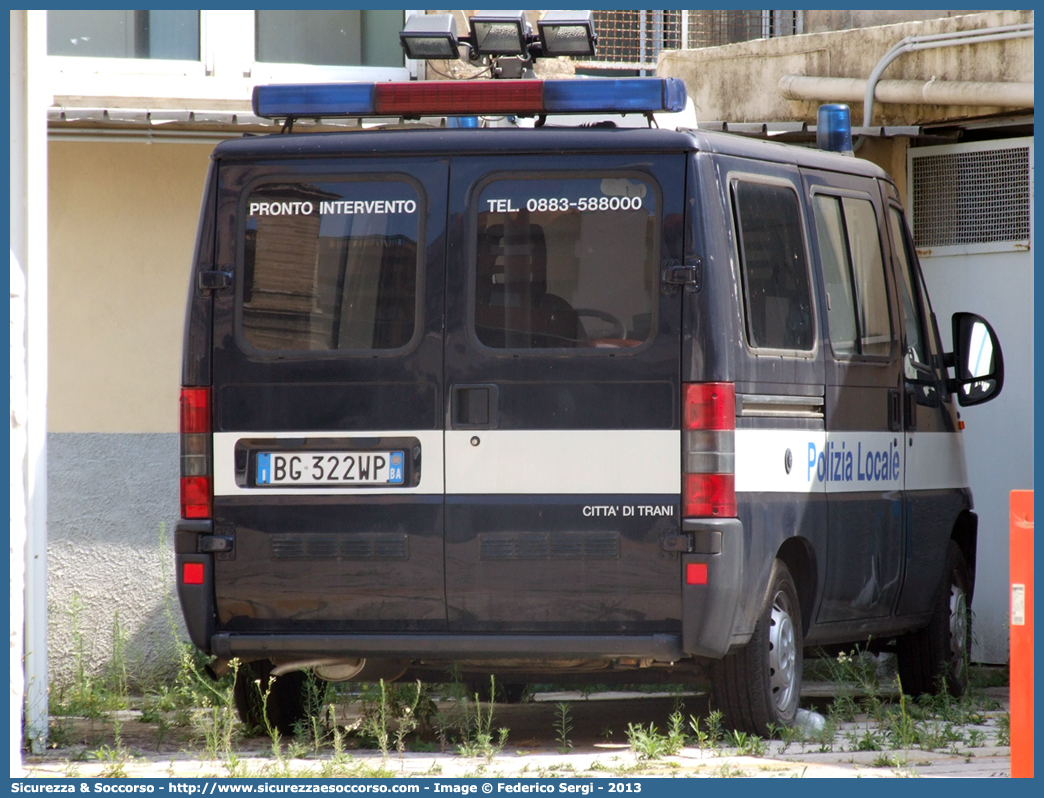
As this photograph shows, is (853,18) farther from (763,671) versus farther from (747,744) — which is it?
(747,744)

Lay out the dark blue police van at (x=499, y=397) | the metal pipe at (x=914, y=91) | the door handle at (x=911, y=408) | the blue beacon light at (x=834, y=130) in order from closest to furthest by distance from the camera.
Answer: the dark blue police van at (x=499, y=397) < the door handle at (x=911, y=408) < the blue beacon light at (x=834, y=130) < the metal pipe at (x=914, y=91)

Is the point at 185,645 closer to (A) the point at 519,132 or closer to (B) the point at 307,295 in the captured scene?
(B) the point at 307,295

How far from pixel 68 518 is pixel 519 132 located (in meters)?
4.08

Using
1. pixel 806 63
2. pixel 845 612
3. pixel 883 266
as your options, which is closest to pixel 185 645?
pixel 845 612

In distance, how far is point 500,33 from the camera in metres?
7.68

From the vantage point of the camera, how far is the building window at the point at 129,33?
961 cm

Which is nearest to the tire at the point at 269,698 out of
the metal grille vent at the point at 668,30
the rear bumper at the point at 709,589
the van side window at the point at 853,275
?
the rear bumper at the point at 709,589

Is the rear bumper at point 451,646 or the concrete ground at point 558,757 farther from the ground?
the rear bumper at point 451,646

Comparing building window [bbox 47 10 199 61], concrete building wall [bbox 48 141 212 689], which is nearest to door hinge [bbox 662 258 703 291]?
concrete building wall [bbox 48 141 212 689]

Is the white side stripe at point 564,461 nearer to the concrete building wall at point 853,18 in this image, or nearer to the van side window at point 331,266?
the van side window at point 331,266

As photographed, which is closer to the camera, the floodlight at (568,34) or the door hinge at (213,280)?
the door hinge at (213,280)

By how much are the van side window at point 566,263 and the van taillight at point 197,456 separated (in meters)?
1.13

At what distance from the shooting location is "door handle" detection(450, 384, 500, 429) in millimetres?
5973

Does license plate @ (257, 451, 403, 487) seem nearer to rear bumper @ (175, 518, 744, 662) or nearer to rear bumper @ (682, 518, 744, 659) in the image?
rear bumper @ (175, 518, 744, 662)
